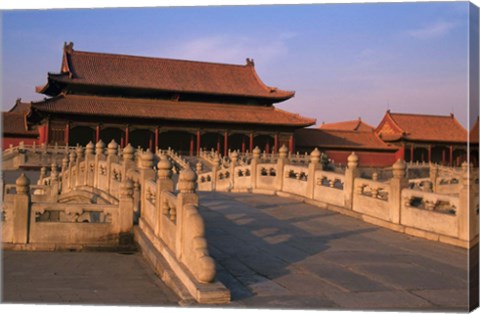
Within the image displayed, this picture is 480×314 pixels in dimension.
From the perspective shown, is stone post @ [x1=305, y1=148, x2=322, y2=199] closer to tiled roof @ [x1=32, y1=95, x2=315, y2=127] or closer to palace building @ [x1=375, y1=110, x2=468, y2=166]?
tiled roof @ [x1=32, y1=95, x2=315, y2=127]

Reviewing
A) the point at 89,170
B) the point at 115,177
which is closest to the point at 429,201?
the point at 115,177

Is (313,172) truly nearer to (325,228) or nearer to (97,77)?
Result: (325,228)

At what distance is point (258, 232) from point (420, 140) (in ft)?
102

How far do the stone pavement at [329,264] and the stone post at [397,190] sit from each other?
355 mm

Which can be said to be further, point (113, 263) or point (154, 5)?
point (113, 263)

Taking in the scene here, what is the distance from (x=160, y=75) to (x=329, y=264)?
3204cm

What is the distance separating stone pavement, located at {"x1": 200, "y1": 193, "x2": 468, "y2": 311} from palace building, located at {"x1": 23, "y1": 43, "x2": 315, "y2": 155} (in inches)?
946

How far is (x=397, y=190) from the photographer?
852cm

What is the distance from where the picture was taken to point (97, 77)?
3469 cm

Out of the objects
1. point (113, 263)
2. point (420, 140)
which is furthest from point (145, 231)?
point (420, 140)

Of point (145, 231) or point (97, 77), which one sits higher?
point (97, 77)

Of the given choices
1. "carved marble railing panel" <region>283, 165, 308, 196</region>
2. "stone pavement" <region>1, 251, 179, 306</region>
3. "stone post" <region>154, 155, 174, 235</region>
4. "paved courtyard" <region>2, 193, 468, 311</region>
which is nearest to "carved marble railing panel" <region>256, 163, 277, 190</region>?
"carved marble railing panel" <region>283, 165, 308, 196</region>

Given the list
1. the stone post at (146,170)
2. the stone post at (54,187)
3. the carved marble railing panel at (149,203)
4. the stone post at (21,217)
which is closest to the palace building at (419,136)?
the stone post at (54,187)

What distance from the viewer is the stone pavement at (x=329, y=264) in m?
4.79
